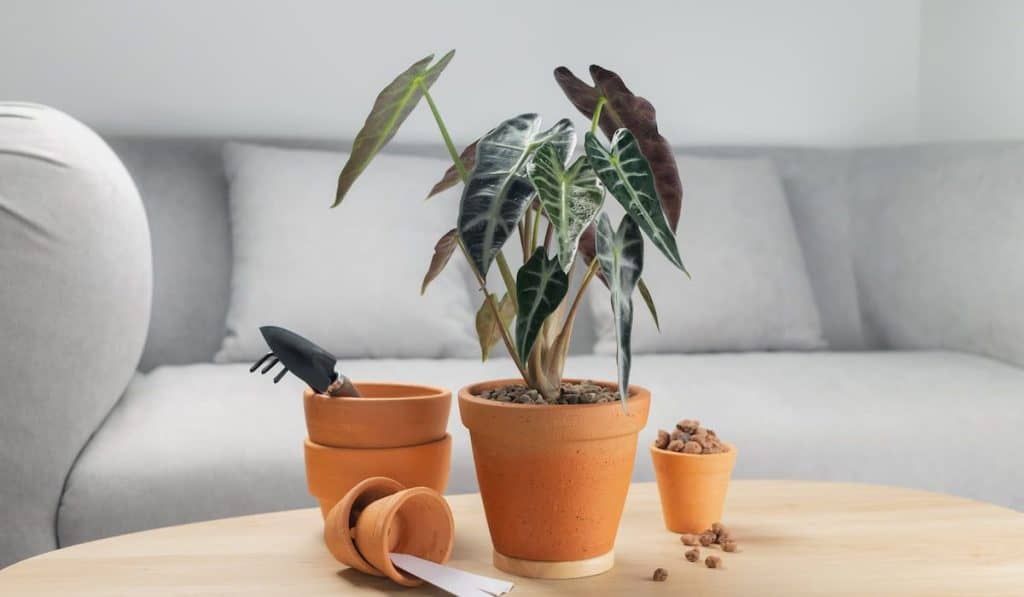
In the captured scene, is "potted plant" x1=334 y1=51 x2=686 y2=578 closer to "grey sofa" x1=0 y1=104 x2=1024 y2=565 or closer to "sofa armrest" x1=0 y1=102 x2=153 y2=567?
"grey sofa" x1=0 y1=104 x2=1024 y2=565

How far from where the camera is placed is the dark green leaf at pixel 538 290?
26.2 inches

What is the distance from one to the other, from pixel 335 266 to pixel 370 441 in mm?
1106

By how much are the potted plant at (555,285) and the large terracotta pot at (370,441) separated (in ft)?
0.20

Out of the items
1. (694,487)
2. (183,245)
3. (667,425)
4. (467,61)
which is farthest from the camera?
(467,61)

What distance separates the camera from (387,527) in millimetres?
735

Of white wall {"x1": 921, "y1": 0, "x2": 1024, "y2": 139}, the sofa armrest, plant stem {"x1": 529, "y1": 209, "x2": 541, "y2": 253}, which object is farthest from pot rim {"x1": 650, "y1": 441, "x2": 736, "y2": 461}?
white wall {"x1": 921, "y1": 0, "x2": 1024, "y2": 139}

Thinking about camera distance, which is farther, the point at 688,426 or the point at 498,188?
the point at 688,426

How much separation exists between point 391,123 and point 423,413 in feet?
0.78

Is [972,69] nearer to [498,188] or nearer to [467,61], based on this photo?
[467,61]

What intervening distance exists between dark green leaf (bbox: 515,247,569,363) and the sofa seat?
70 cm

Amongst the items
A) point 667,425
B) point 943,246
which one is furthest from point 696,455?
point 943,246

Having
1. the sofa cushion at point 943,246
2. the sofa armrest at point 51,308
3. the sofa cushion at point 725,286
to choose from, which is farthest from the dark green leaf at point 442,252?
the sofa cushion at point 943,246

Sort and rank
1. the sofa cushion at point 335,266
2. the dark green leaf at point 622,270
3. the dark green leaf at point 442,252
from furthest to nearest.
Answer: the sofa cushion at point 335,266 → the dark green leaf at point 442,252 → the dark green leaf at point 622,270

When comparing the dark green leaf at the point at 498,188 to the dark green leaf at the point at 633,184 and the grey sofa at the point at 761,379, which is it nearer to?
the dark green leaf at the point at 633,184
